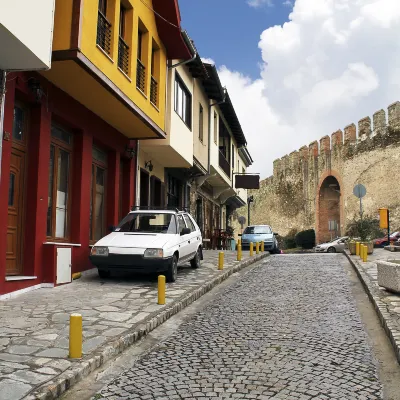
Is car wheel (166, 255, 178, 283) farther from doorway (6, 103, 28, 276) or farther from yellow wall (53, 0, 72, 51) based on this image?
yellow wall (53, 0, 72, 51)

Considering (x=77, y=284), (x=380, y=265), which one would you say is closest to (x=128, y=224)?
(x=77, y=284)

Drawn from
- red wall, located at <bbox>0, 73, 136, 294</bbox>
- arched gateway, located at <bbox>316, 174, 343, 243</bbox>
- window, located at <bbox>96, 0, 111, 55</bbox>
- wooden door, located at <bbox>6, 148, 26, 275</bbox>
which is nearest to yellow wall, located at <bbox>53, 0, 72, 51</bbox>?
red wall, located at <bbox>0, 73, 136, 294</bbox>

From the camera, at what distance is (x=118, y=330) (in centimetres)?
593

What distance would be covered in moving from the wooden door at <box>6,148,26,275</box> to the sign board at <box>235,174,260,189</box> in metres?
19.1

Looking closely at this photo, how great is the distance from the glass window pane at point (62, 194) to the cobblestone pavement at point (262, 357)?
3971 mm

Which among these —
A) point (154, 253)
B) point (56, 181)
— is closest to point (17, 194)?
point (56, 181)

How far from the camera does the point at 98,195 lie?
12.4 metres

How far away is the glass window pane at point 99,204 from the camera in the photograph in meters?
12.3

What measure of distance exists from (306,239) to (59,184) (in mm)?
33136

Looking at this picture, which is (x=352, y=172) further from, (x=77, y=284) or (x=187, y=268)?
(x=77, y=284)

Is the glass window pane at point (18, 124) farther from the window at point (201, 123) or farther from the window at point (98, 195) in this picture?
the window at point (201, 123)

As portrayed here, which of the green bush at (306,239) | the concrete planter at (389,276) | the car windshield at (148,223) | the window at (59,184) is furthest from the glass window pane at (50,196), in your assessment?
the green bush at (306,239)

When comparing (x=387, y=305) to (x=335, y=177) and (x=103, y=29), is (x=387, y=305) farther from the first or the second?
(x=335, y=177)

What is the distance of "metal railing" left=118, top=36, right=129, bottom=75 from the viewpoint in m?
10.7
